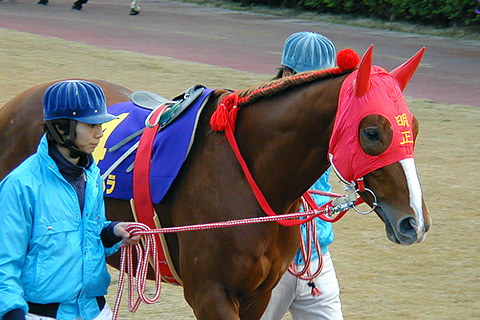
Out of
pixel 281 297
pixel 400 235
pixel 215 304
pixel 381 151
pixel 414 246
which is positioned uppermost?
pixel 381 151

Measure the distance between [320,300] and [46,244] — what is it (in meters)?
1.62

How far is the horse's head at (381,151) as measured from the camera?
272 cm

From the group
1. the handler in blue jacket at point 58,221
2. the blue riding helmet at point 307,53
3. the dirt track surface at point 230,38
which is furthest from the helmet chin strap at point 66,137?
the dirt track surface at point 230,38

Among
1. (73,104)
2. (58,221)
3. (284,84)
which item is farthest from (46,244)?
(284,84)

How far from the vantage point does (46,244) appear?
8.66 feet

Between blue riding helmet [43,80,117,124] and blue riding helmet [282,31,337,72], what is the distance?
129cm

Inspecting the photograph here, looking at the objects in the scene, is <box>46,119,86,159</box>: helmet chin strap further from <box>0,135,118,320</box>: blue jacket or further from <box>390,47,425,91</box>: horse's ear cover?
<box>390,47,425,91</box>: horse's ear cover

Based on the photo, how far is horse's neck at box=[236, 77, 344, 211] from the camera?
3.00 m

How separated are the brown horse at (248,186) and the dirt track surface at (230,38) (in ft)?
26.3

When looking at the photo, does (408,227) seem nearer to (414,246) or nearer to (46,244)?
(46,244)

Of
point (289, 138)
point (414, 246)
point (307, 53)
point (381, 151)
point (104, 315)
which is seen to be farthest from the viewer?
point (414, 246)

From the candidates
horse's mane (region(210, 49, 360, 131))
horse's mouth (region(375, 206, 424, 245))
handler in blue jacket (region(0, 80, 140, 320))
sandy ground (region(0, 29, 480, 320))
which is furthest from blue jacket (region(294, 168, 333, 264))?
handler in blue jacket (region(0, 80, 140, 320))

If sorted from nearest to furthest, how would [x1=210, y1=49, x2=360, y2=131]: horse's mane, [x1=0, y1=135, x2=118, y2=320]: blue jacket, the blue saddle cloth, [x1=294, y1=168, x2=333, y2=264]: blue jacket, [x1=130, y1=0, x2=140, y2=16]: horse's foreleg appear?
1. [x1=0, y1=135, x2=118, y2=320]: blue jacket
2. [x1=210, y1=49, x2=360, y2=131]: horse's mane
3. the blue saddle cloth
4. [x1=294, y1=168, x2=333, y2=264]: blue jacket
5. [x1=130, y1=0, x2=140, y2=16]: horse's foreleg

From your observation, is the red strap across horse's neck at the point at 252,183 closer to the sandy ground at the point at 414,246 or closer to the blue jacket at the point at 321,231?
the blue jacket at the point at 321,231
